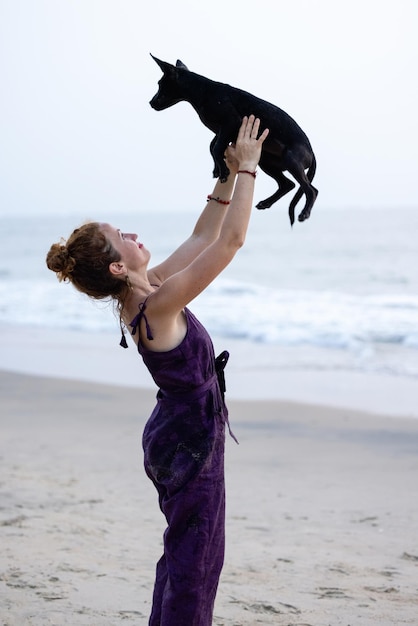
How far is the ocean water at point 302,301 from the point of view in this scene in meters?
13.5

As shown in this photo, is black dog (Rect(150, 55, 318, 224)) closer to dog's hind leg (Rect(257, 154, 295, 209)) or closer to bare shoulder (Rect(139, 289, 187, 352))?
dog's hind leg (Rect(257, 154, 295, 209))

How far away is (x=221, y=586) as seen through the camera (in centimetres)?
442

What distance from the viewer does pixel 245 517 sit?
5645 millimetres

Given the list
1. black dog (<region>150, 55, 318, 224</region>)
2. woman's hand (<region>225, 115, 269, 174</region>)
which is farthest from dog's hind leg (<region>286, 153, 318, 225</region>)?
woman's hand (<region>225, 115, 269, 174</region>)

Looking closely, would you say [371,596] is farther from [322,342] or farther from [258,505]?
[322,342]

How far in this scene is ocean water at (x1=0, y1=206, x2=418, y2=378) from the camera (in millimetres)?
13547

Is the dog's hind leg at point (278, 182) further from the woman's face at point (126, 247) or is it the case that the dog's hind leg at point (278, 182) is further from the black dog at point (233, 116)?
the woman's face at point (126, 247)

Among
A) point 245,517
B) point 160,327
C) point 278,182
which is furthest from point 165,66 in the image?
point 245,517

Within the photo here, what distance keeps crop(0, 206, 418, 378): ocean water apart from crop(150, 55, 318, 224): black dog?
29.1 ft

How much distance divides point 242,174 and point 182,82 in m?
0.32

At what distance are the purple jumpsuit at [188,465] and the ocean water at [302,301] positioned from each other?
8.65 m

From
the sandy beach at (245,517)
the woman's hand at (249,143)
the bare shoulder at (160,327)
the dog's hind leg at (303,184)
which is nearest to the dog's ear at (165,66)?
the woman's hand at (249,143)

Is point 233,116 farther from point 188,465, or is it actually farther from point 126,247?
point 188,465

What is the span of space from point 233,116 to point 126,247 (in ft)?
1.76
